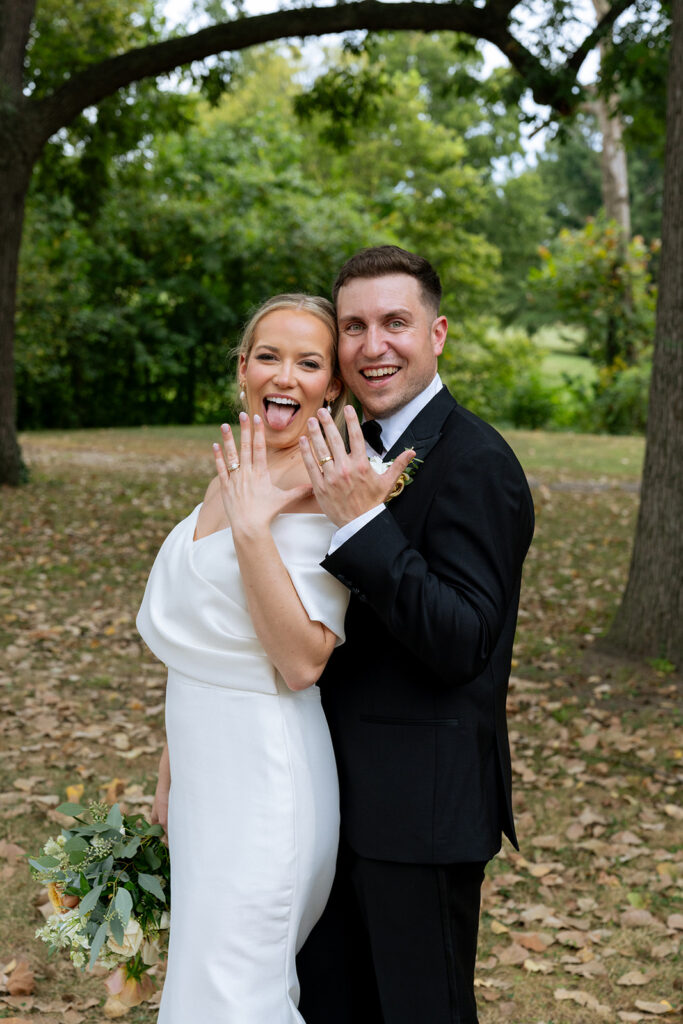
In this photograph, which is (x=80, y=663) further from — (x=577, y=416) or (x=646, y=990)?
(x=577, y=416)

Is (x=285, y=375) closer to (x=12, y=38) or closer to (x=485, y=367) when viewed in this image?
(x=12, y=38)

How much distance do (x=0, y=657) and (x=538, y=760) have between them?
13.1 ft

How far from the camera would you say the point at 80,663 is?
720 cm

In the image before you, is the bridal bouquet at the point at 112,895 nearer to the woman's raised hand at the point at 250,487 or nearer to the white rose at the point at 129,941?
the white rose at the point at 129,941

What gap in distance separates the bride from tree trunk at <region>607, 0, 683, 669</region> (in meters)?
4.61

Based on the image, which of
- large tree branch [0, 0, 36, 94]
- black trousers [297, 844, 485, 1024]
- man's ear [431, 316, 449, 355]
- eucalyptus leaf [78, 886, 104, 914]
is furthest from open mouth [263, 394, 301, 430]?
large tree branch [0, 0, 36, 94]

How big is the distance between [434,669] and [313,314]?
37.2 inches

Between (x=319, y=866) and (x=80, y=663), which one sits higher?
(x=319, y=866)

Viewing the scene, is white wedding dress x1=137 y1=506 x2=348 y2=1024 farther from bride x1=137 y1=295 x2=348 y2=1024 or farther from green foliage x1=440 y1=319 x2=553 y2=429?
green foliage x1=440 y1=319 x2=553 y2=429

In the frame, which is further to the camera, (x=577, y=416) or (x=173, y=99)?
(x=577, y=416)

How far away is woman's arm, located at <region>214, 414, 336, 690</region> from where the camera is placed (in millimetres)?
2086

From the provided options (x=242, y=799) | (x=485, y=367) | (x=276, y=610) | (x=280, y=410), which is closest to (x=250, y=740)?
(x=242, y=799)

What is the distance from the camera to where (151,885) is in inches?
98.2

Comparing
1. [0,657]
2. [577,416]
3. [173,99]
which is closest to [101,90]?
[173,99]
